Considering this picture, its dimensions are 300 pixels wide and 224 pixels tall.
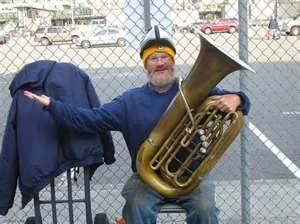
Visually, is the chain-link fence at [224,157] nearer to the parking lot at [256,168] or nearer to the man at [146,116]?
the parking lot at [256,168]

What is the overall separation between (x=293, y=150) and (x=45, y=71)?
160 inches

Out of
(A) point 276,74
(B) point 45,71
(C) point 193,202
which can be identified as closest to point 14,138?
(B) point 45,71

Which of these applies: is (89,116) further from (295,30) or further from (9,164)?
(295,30)

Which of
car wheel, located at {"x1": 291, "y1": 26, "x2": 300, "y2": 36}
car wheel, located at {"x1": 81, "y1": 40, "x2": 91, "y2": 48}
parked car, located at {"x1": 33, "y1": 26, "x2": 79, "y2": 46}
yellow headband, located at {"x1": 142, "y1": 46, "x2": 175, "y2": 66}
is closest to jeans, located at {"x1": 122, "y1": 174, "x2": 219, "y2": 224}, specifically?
yellow headband, located at {"x1": 142, "y1": 46, "x2": 175, "y2": 66}

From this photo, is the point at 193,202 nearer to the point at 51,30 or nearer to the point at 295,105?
the point at 51,30

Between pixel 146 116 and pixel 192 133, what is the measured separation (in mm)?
419

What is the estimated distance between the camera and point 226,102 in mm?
2846

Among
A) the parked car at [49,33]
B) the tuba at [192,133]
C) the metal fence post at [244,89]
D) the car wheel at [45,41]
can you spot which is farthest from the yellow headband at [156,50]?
the car wheel at [45,41]

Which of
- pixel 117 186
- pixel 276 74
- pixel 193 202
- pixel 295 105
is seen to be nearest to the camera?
pixel 193 202

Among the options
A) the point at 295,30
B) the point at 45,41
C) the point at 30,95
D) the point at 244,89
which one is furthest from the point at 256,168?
the point at 295,30

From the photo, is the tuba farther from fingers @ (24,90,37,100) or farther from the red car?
the red car

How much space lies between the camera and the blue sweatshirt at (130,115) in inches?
124

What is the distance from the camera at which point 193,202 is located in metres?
3.05

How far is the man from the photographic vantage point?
305 cm
